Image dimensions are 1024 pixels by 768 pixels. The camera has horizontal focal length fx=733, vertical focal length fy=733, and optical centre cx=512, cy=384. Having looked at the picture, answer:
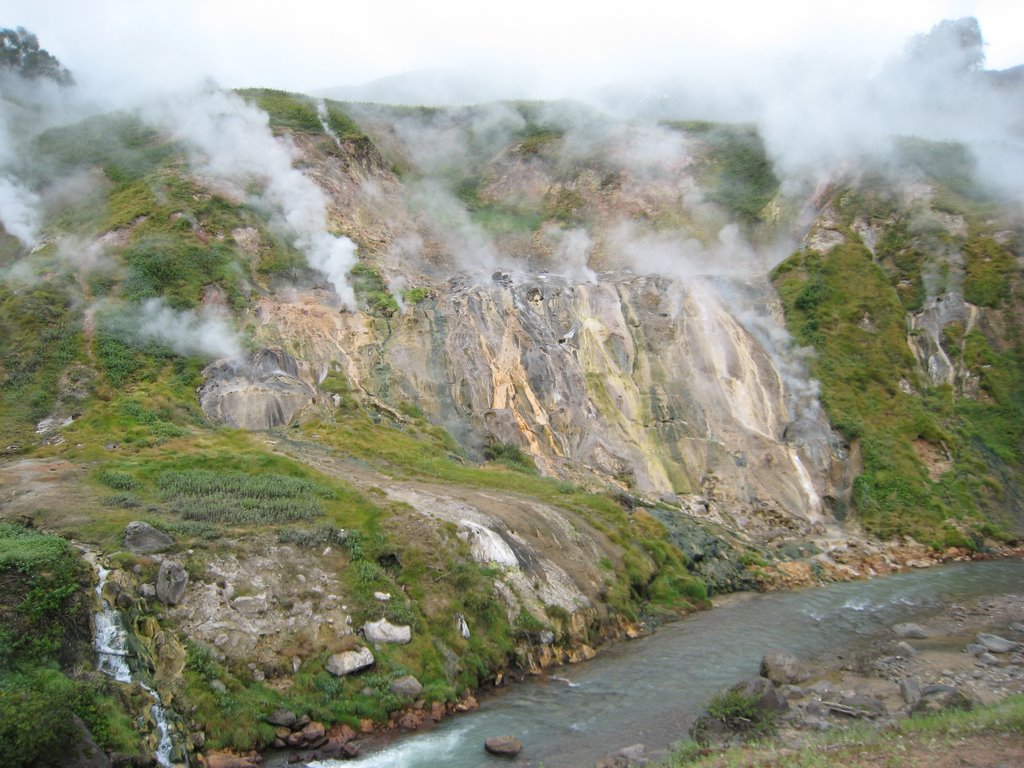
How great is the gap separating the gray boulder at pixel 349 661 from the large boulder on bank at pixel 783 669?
10.6 meters

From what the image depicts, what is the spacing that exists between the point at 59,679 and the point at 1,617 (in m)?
1.74

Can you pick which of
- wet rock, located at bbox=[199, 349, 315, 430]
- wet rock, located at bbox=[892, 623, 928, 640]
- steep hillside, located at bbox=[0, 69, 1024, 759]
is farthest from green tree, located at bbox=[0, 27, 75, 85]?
wet rock, located at bbox=[892, 623, 928, 640]

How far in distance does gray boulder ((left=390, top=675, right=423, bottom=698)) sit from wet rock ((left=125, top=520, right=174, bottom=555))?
727cm

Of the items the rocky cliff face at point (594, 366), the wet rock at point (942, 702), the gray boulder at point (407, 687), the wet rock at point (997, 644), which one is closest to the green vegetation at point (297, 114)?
the rocky cliff face at point (594, 366)

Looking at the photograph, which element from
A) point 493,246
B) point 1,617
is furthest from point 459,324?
point 1,617

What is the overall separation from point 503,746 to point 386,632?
4917 mm

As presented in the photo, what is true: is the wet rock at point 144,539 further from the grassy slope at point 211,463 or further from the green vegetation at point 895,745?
the green vegetation at point 895,745

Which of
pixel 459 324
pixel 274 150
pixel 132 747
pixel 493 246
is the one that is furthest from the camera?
pixel 493 246

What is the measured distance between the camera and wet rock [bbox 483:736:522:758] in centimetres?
1566

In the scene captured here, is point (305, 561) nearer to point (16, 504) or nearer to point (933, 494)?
point (16, 504)

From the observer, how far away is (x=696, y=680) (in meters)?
20.1

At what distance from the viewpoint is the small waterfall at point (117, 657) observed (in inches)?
575

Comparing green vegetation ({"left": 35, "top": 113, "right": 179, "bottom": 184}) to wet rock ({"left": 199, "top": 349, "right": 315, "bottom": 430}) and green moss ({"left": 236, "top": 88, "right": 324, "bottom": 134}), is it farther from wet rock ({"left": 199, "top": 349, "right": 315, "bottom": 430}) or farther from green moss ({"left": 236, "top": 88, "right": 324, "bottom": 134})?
wet rock ({"left": 199, "top": 349, "right": 315, "bottom": 430})

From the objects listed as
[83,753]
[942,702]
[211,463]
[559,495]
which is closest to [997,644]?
[942,702]
